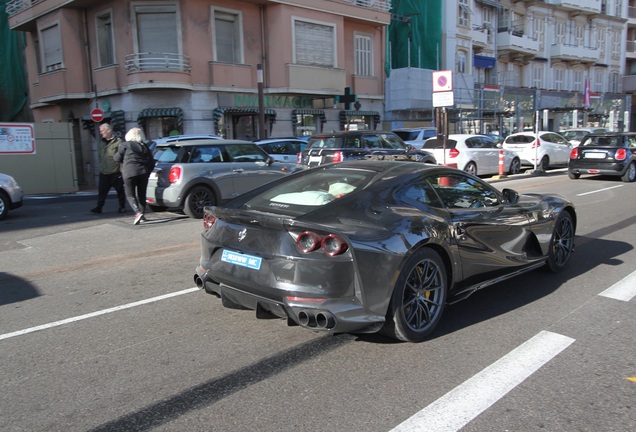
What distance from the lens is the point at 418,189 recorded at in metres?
4.44

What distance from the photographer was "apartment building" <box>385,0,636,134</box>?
32688 millimetres

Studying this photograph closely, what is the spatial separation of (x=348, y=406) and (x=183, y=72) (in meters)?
20.1

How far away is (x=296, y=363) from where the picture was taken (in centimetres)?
366

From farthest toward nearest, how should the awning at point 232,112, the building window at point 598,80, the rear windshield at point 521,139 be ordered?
1. the building window at point 598,80
2. the awning at point 232,112
3. the rear windshield at point 521,139

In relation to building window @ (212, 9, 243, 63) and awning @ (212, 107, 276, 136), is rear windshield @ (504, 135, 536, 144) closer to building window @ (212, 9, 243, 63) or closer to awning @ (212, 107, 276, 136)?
awning @ (212, 107, 276, 136)

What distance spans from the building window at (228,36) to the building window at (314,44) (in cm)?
262

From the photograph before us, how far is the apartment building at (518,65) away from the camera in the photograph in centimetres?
3269

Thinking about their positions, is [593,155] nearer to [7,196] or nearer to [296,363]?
[296,363]

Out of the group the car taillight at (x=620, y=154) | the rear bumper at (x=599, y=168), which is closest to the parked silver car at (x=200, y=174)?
the rear bumper at (x=599, y=168)

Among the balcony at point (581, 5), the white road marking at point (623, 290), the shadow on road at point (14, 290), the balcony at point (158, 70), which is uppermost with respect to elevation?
the balcony at point (581, 5)

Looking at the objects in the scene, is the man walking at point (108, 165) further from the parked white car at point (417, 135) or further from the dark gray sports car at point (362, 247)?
the parked white car at point (417, 135)

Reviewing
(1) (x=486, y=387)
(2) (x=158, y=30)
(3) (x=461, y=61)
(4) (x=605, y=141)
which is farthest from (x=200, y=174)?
(3) (x=461, y=61)

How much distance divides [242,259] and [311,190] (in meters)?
0.99

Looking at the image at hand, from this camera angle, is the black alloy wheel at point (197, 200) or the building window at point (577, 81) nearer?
the black alloy wheel at point (197, 200)
